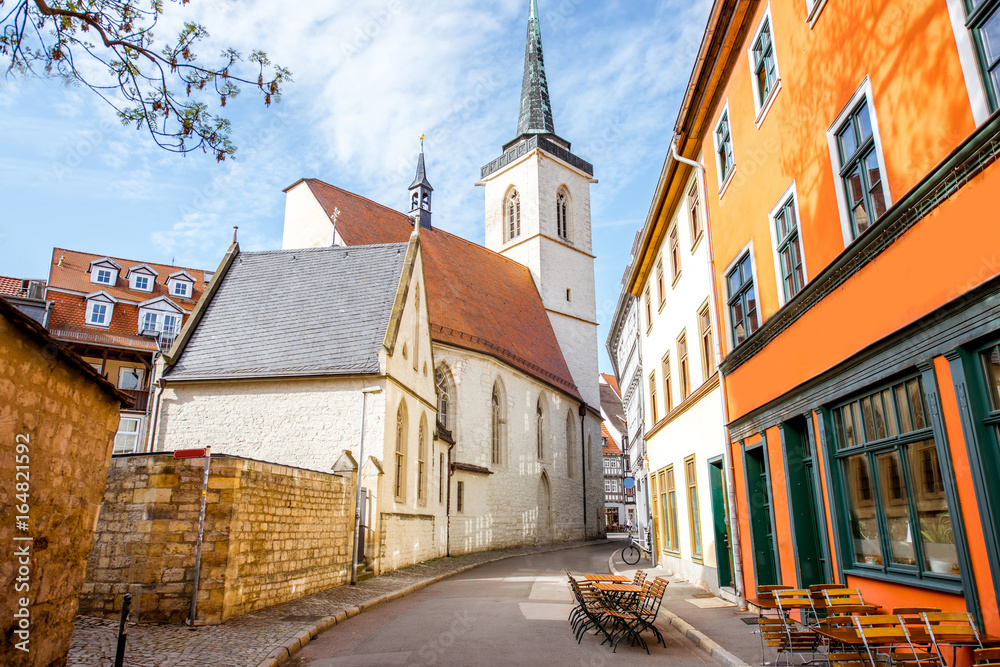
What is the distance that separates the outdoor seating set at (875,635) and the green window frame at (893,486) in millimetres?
442

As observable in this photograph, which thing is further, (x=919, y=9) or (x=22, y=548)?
(x=919, y=9)

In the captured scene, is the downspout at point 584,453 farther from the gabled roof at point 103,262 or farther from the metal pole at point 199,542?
the metal pole at point 199,542

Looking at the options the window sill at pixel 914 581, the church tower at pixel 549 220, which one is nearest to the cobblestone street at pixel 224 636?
the window sill at pixel 914 581

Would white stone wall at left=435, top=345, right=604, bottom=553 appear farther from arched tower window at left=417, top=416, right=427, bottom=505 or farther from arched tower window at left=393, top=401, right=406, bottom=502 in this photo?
arched tower window at left=393, top=401, right=406, bottom=502

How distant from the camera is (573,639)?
28.8 ft

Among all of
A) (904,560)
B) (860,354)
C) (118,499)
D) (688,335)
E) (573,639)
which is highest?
(688,335)

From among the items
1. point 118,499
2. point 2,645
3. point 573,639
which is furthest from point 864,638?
point 118,499

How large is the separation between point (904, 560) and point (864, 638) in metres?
1.96

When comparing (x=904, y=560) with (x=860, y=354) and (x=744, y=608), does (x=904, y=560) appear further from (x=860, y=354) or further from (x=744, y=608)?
(x=744, y=608)

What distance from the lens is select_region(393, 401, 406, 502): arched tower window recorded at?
Result: 18031 millimetres

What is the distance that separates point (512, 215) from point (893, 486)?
1587 inches

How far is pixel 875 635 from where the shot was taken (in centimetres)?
473

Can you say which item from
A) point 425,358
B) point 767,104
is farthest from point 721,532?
point 425,358

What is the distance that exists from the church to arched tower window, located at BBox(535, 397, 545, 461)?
160 millimetres
